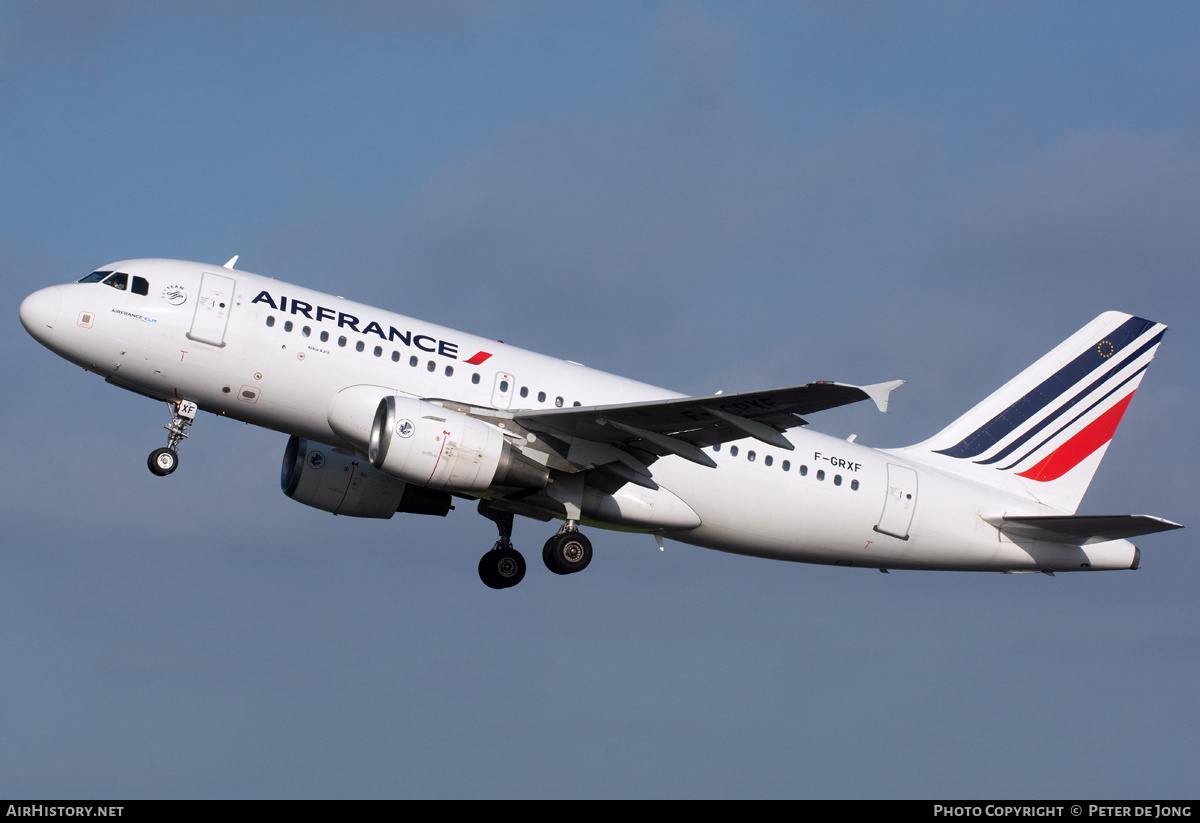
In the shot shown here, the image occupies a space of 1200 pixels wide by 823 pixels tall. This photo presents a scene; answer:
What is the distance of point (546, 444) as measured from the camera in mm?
31859

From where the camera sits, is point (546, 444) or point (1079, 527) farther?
point (1079, 527)

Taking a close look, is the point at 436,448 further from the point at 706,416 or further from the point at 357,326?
the point at 706,416

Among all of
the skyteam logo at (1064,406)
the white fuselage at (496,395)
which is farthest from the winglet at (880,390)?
the skyteam logo at (1064,406)

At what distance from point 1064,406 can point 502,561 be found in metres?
16.8

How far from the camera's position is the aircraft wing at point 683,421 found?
2748 cm

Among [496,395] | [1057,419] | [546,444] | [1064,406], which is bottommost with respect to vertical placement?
[546,444]

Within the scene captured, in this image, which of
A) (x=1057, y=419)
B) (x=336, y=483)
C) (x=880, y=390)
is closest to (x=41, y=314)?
(x=336, y=483)

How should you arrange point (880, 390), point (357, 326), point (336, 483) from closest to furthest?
point (880, 390) → point (357, 326) → point (336, 483)

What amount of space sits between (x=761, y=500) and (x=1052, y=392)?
35.9ft

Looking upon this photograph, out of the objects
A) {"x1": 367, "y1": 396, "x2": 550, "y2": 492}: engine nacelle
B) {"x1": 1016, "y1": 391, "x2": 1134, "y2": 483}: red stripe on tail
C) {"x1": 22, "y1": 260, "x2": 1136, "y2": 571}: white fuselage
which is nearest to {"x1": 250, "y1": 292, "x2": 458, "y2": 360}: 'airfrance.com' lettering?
{"x1": 22, "y1": 260, "x2": 1136, "y2": 571}: white fuselage

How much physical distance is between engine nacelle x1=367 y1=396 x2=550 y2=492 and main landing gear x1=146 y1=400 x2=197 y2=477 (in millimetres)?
4459

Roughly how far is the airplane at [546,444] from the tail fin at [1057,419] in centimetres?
9
